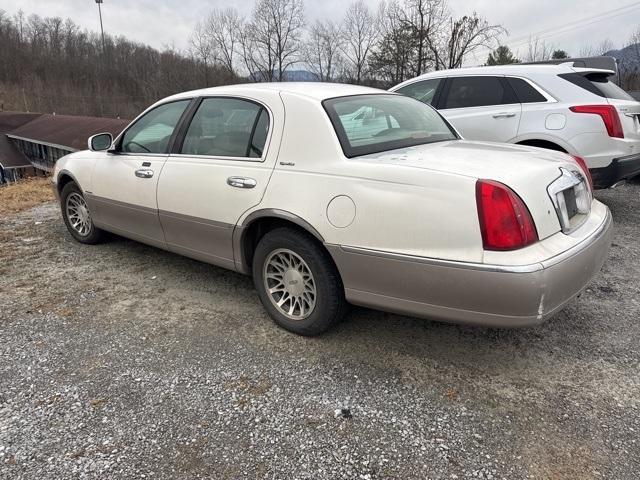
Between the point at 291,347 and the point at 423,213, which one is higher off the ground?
the point at 423,213

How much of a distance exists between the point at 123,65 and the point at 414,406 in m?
75.9

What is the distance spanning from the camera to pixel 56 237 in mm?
5562

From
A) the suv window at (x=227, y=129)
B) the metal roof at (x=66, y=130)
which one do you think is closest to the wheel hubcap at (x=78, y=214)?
the suv window at (x=227, y=129)

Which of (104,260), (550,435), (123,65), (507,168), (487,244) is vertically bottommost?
(550,435)

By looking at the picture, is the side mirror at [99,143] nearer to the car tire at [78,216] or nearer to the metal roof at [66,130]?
the car tire at [78,216]

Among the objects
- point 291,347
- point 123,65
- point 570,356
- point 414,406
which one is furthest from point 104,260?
point 123,65

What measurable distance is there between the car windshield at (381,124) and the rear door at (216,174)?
45 centimetres

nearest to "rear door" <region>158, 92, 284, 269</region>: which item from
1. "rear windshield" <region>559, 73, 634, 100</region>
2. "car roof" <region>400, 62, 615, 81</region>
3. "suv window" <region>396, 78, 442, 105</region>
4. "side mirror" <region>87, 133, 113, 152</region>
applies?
"side mirror" <region>87, 133, 113, 152</region>

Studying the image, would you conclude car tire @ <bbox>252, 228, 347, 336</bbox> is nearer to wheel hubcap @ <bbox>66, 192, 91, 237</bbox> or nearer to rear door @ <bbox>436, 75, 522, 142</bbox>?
wheel hubcap @ <bbox>66, 192, 91, 237</bbox>

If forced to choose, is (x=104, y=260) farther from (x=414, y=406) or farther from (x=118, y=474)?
(x=414, y=406)

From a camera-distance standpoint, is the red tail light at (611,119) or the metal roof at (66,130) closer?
the red tail light at (611,119)

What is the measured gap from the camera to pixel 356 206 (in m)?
2.63

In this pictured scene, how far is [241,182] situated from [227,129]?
56 centimetres

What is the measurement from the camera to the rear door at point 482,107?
18.4ft
